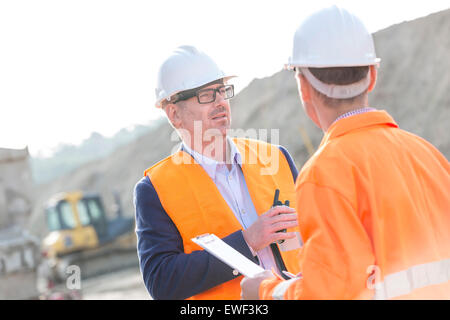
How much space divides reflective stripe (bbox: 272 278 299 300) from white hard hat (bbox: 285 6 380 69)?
0.67 m


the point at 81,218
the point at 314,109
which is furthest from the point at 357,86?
the point at 81,218

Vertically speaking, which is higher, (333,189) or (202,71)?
(202,71)

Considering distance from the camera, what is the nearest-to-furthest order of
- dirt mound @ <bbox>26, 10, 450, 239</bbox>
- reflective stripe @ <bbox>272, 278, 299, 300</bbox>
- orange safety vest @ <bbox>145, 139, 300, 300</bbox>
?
1. reflective stripe @ <bbox>272, 278, 299, 300</bbox>
2. orange safety vest @ <bbox>145, 139, 300, 300</bbox>
3. dirt mound @ <bbox>26, 10, 450, 239</bbox>

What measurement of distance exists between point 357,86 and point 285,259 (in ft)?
3.36

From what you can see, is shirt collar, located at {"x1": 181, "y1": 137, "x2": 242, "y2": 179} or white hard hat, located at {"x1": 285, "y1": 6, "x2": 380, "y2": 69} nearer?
white hard hat, located at {"x1": 285, "y1": 6, "x2": 380, "y2": 69}

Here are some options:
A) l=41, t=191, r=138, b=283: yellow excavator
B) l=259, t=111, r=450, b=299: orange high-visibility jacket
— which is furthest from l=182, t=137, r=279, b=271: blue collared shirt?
l=41, t=191, r=138, b=283: yellow excavator

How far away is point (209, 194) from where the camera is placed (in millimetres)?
2635

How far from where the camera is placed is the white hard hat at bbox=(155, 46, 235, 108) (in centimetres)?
278

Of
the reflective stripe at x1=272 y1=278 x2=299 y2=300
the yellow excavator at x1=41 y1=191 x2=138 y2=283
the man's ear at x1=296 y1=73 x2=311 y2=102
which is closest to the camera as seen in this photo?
the reflective stripe at x1=272 y1=278 x2=299 y2=300

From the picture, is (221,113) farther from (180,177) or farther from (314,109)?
(314,109)

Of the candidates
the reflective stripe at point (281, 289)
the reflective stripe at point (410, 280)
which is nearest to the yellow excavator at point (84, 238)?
the reflective stripe at point (281, 289)

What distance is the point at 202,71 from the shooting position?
279 centimetres

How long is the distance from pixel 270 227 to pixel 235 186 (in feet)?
1.34

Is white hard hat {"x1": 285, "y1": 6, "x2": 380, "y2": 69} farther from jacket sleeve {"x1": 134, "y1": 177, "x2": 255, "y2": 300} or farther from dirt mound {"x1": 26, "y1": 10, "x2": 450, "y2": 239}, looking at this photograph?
dirt mound {"x1": 26, "y1": 10, "x2": 450, "y2": 239}
